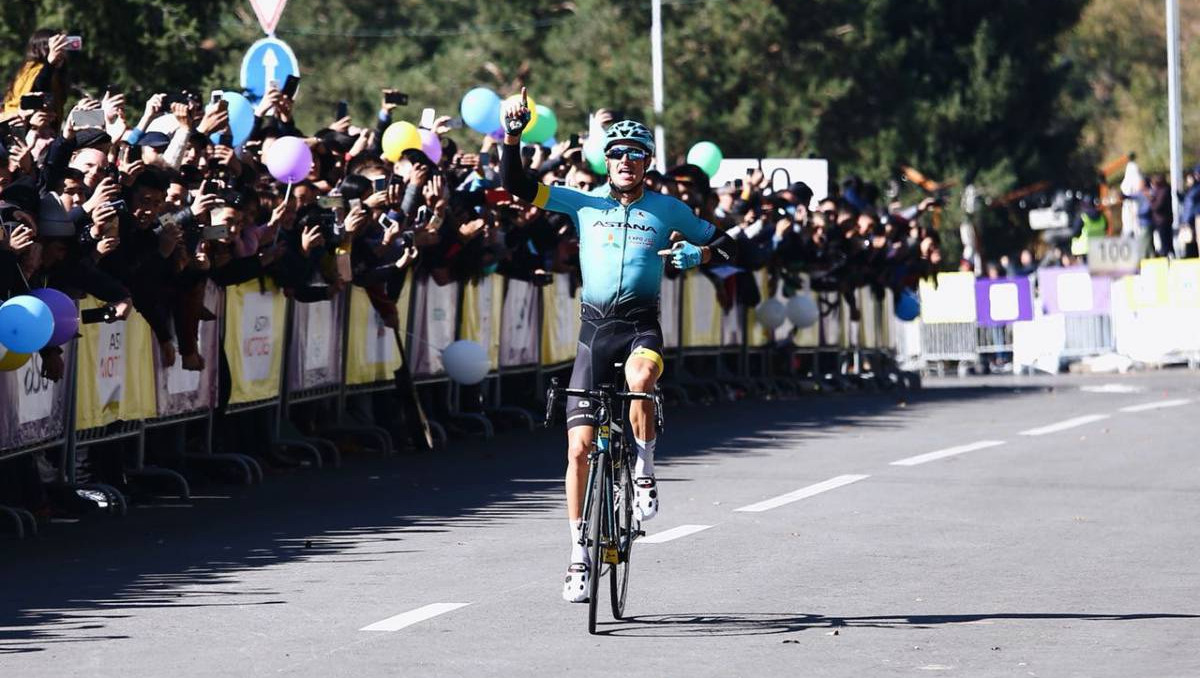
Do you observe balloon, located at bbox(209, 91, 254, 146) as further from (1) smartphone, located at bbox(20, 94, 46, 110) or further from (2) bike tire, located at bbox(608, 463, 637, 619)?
(2) bike tire, located at bbox(608, 463, 637, 619)

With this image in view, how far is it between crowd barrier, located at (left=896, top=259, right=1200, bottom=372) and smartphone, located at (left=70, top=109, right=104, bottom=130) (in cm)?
2641

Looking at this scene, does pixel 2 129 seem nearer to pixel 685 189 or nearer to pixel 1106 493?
pixel 1106 493

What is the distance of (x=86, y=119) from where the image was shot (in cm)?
1402

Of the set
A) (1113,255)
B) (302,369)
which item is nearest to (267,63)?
(302,369)

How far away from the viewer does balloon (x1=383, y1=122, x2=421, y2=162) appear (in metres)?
19.8

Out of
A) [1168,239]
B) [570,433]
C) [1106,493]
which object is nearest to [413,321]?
[1106,493]

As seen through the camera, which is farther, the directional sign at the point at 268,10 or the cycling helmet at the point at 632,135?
the directional sign at the point at 268,10

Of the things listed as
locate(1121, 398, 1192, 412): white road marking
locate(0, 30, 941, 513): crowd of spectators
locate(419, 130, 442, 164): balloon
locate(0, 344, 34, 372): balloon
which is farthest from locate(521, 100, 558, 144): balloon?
locate(0, 344, 34, 372): balloon

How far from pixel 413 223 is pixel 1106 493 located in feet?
18.5

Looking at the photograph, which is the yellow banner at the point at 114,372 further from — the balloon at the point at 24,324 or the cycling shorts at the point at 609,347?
the cycling shorts at the point at 609,347

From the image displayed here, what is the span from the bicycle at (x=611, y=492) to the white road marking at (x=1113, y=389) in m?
19.7

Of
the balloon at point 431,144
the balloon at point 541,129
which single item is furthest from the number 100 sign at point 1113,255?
the balloon at point 431,144

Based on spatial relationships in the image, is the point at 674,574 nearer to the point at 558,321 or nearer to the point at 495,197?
the point at 495,197

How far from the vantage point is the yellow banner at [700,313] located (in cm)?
2600
